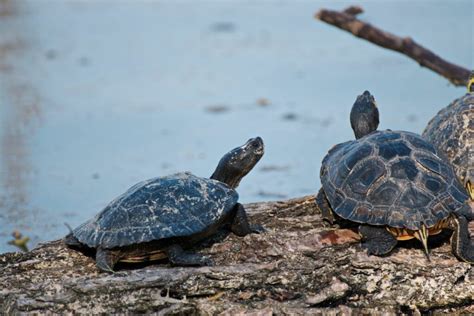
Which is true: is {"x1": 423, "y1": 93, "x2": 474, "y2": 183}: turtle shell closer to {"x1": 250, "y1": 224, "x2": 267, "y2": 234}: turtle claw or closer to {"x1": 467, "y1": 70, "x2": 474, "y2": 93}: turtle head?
{"x1": 467, "y1": 70, "x2": 474, "y2": 93}: turtle head

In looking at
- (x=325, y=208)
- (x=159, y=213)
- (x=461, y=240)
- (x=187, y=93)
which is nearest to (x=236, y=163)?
(x=325, y=208)

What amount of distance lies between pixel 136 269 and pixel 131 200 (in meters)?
0.35

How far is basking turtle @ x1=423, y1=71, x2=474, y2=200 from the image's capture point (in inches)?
202

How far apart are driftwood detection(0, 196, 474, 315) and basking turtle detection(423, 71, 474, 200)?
643 mm

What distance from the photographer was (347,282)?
170 inches

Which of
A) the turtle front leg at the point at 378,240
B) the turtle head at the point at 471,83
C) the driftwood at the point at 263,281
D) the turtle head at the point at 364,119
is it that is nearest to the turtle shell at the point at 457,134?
the turtle head at the point at 471,83

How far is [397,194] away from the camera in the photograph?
14.2 ft

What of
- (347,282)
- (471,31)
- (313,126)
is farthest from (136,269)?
(471,31)

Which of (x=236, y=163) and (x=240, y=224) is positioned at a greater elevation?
(x=236, y=163)

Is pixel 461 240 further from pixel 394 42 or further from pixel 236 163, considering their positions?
pixel 394 42

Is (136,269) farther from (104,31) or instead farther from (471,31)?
(104,31)

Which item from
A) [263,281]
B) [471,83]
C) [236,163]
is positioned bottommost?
[263,281]

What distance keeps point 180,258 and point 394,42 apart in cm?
395

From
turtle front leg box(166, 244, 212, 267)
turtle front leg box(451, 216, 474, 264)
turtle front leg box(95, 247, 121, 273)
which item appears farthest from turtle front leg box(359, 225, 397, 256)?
turtle front leg box(95, 247, 121, 273)
